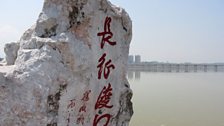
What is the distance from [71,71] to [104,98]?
376 mm

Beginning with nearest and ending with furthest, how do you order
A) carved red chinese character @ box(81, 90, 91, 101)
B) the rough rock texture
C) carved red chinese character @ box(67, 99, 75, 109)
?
the rough rock texture, carved red chinese character @ box(67, 99, 75, 109), carved red chinese character @ box(81, 90, 91, 101)

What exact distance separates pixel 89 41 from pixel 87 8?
223 millimetres

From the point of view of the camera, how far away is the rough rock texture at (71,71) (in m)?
1.56

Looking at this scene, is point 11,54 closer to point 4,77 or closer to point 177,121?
→ point 4,77

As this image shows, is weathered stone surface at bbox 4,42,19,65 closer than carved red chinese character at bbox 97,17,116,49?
No

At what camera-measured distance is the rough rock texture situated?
1562 mm

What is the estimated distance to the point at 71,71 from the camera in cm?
178

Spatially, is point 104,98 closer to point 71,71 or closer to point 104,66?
point 104,66

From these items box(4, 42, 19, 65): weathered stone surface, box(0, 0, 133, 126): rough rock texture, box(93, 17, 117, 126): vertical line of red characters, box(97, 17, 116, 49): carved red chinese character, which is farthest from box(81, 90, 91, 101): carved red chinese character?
box(4, 42, 19, 65): weathered stone surface

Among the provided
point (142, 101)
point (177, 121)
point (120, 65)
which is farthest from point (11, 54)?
point (142, 101)

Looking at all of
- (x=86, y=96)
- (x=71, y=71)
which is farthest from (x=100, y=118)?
(x=71, y=71)

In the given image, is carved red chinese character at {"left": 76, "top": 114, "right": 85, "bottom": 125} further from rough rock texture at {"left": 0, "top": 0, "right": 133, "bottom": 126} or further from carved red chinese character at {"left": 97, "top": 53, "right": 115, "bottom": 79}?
carved red chinese character at {"left": 97, "top": 53, "right": 115, "bottom": 79}

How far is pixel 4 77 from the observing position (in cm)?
154

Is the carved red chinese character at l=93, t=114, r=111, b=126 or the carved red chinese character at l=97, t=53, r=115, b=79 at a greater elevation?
the carved red chinese character at l=97, t=53, r=115, b=79
